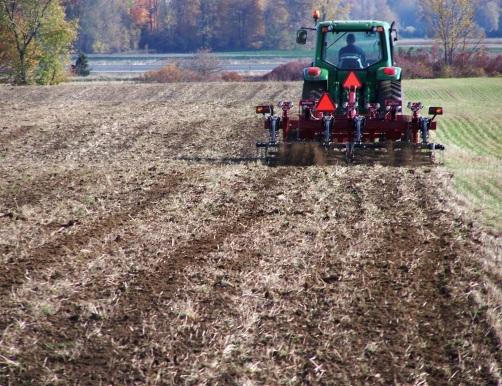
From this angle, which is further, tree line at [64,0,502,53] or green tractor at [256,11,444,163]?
tree line at [64,0,502,53]

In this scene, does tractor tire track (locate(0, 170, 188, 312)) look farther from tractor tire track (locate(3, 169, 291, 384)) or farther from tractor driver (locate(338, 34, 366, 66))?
tractor driver (locate(338, 34, 366, 66))

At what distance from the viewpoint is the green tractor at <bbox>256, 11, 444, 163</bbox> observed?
33.5 feet

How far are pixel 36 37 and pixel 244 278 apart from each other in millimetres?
30565

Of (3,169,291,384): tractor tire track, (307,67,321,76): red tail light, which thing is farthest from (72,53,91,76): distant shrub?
(3,169,291,384): tractor tire track

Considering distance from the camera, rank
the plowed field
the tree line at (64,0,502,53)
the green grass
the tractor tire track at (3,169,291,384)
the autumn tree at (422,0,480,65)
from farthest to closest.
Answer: the tree line at (64,0,502,53) < the autumn tree at (422,0,480,65) < the green grass < the plowed field < the tractor tire track at (3,169,291,384)

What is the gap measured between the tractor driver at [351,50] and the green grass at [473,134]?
2151 millimetres

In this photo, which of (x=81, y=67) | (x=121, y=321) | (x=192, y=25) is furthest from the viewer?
(x=192, y=25)

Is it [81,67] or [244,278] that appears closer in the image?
[244,278]

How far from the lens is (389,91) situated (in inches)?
438

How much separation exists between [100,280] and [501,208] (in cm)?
457

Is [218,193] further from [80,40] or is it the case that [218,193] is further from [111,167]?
[80,40]

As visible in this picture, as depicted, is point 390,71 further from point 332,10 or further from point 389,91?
point 332,10

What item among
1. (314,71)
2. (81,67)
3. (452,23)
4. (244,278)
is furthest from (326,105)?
(452,23)

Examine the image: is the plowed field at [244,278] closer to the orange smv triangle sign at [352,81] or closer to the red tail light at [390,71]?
the orange smv triangle sign at [352,81]
